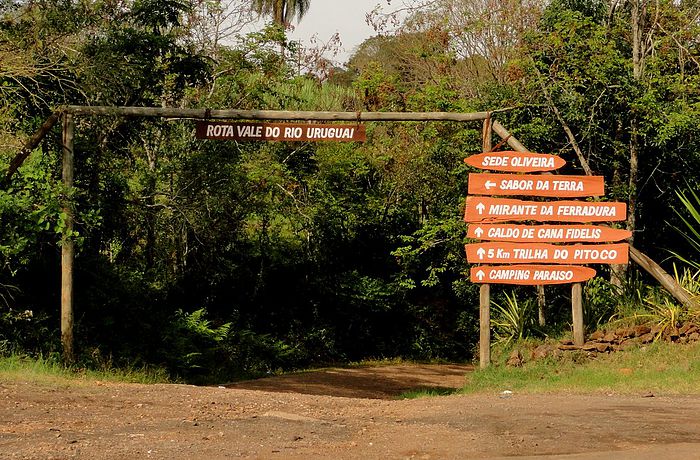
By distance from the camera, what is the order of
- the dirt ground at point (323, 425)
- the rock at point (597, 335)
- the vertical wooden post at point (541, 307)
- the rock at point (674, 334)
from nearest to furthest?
the dirt ground at point (323, 425)
the rock at point (674, 334)
the rock at point (597, 335)
the vertical wooden post at point (541, 307)

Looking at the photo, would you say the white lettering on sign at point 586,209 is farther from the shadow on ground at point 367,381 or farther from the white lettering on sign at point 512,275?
the shadow on ground at point 367,381

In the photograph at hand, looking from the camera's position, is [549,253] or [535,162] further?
[535,162]

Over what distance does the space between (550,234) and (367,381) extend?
5411 millimetres

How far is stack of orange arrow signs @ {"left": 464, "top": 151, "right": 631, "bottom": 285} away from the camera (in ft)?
45.9

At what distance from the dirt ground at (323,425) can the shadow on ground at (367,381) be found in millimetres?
4209

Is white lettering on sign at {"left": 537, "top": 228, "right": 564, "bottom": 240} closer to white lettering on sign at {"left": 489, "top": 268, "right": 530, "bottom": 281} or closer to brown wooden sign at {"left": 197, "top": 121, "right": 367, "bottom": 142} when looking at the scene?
white lettering on sign at {"left": 489, "top": 268, "right": 530, "bottom": 281}

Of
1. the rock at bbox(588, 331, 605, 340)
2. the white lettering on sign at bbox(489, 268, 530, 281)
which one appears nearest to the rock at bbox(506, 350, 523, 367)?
the rock at bbox(588, 331, 605, 340)

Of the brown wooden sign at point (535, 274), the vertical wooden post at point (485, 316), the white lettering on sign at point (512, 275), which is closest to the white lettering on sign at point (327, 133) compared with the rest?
the vertical wooden post at point (485, 316)

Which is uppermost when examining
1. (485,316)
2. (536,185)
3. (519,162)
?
(519,162)

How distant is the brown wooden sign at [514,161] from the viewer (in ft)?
46.2

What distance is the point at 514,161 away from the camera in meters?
14.1

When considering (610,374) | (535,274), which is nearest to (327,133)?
(535,274)

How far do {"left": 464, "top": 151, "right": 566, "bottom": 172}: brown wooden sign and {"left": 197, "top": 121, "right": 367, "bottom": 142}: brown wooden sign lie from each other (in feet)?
5.84

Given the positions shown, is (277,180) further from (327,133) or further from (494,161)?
(494,161)
